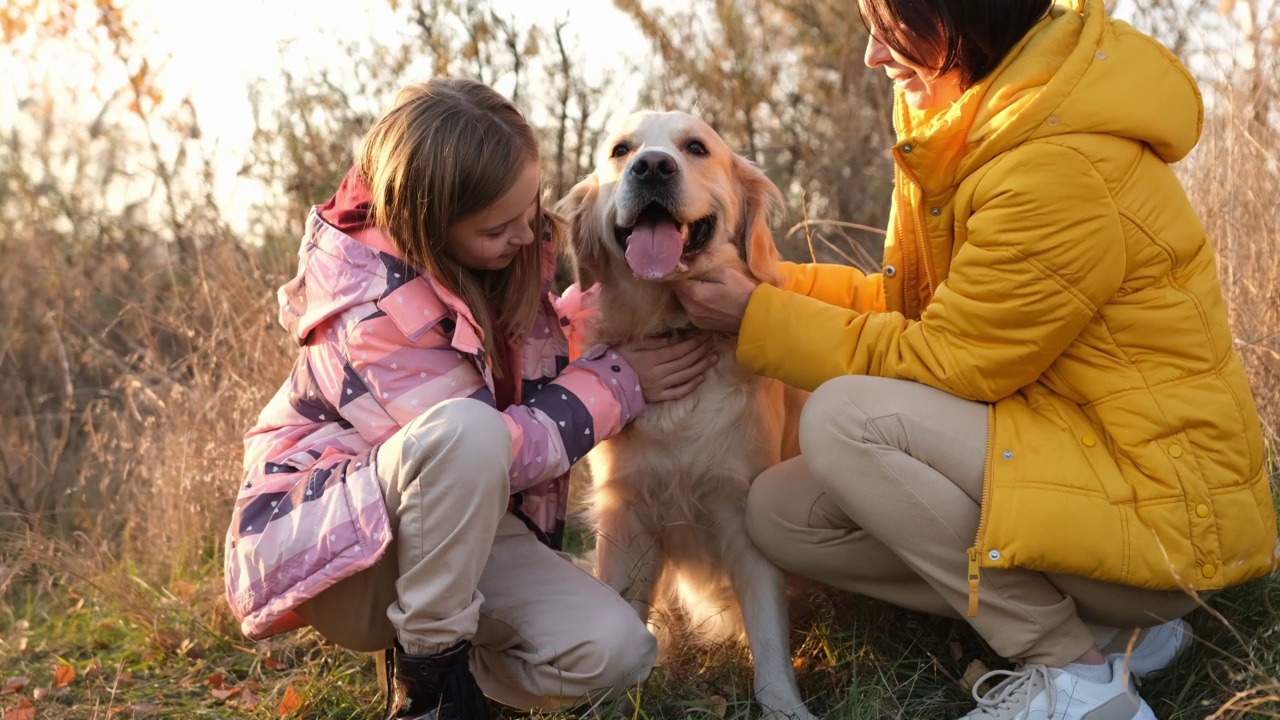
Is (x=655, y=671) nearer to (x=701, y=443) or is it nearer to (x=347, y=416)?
(x=701, y=443)

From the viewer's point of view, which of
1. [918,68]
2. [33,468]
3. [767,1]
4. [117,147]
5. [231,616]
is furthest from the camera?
[767,1]

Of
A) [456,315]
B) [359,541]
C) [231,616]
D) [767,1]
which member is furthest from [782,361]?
[767,1]

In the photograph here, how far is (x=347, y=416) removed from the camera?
241 centimetres

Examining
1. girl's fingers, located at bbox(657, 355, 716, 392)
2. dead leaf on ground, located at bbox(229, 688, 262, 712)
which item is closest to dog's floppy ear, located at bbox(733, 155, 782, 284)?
girl's fingers, located at bbox(657, 355, 716, 392)

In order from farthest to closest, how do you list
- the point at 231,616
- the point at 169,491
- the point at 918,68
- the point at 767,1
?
1. the point at 767,1
2. the point at 169,491
3. the point at 231,616
4. the point at 918,68

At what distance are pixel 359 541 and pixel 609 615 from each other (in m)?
0.58

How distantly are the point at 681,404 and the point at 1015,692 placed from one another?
0.99 meters

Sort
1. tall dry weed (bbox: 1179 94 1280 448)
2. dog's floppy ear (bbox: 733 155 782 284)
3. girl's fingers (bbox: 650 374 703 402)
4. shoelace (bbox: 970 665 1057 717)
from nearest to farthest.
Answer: shoelace (bbox: 970 665 1057 717) → girl's fingers (bbox: 650 374 703 402) → dog's floppy ear (bbox: 733 155 782 284) → tall dry weed (bbox: 1179 94 1280 448)

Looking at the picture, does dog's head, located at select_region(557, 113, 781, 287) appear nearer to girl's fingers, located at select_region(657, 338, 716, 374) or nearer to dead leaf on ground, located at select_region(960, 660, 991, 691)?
girl's fingers, located at select_region(657, 338, 716, 374)

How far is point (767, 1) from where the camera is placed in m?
5.86

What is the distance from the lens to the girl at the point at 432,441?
220cm

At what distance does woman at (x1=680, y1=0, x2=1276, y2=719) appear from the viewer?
210 centimetres

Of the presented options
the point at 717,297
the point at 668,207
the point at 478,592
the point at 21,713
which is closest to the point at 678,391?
the point at 717,297

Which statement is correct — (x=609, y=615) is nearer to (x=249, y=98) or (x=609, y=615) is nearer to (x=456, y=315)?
(x=456, y=315)
